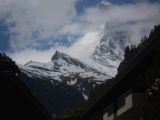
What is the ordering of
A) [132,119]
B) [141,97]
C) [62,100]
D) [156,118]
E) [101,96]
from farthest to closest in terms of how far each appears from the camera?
[62,100] < [101,96] < [132,119] < [141,97] < [156,118]

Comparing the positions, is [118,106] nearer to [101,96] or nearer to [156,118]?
[101,96]

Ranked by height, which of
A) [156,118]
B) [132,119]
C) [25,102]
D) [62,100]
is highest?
[62,100]

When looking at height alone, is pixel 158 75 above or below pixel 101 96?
below

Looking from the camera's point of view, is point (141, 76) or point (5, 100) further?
point (5, 100)

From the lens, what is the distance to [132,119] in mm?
18125

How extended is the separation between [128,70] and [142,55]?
0.76m

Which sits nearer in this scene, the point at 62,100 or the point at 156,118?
the point at 156,118

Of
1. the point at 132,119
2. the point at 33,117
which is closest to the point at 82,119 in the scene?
the point at 33,117

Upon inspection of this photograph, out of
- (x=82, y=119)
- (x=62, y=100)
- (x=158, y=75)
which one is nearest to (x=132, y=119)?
(x=158, y=75)

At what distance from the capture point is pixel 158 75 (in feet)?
45.8

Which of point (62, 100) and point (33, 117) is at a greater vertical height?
point (62, 100)

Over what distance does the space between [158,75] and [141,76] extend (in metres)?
3.78

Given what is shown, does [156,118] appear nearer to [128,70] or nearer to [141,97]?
[141,97]

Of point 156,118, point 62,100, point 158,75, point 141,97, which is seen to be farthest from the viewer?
point 62,100
